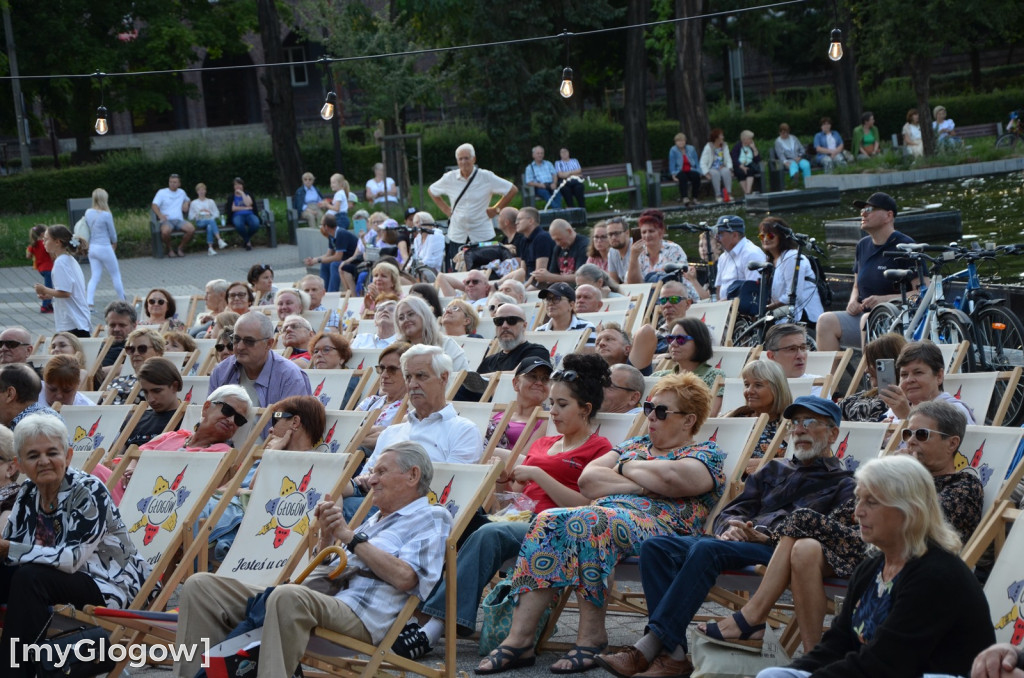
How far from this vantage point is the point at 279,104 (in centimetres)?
3084

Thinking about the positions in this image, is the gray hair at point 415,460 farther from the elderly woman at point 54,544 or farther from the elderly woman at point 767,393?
the elderly woman at point 767,393

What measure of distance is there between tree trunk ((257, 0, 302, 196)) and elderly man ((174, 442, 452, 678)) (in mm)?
25809

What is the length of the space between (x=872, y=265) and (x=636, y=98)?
23717 millimetres

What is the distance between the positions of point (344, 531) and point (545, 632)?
1043 mm

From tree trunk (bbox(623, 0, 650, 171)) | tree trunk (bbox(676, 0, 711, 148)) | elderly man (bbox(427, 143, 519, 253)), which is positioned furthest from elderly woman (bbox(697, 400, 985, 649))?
tree trunk (bbox(623, 0, 650, 171))

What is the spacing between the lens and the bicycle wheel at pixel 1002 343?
8477mm

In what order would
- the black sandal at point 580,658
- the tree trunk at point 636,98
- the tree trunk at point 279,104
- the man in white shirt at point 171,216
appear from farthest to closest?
the tree trunk at point 636,98
the tree trunk at point 279,104
the man in white shirt at point 171,216
the black sandal at point 580,658

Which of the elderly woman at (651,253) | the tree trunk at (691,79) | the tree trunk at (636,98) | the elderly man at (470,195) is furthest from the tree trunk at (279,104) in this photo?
the elderly woman at (651,253)

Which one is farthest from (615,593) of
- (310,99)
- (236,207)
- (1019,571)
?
(310,99)

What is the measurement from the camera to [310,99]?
5000cm

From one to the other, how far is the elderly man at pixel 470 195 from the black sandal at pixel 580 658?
385 inches

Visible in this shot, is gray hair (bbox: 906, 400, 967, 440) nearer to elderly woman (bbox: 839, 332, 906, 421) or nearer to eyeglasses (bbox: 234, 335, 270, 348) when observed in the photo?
elderly woman (bbox: 839, 332, 906, 421)

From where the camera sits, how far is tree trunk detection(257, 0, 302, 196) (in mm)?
29875

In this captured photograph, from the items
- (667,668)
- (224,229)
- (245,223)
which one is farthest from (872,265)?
(224,229)
